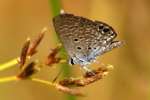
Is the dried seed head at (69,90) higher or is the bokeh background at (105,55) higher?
the dried seed head at (69,90)

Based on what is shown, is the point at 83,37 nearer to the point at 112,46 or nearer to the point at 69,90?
the point at 112,46

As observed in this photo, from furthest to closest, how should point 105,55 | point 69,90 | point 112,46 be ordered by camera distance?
point 105,55, point 112,46, point 69,90

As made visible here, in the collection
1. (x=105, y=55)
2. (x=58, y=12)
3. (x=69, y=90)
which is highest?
(x=58, y=12)

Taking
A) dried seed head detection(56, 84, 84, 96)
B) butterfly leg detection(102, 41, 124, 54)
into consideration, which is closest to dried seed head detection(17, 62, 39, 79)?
dried seed head detection(56, 84, 84, 96)

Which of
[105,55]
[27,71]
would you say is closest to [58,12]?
[27,71]

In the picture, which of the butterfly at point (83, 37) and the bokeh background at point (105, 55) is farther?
the bokeh background at point (105, 55)

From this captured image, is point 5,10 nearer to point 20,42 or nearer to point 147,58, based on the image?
point 20,42

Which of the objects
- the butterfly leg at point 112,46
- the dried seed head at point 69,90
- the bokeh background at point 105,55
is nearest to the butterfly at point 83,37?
the butterfly leg at point 112,46

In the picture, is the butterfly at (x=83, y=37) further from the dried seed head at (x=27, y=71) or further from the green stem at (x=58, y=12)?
the dried seed head at (x=27, y=71)

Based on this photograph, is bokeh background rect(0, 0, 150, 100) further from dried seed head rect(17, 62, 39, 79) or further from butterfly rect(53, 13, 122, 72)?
dried seed head rect(17, 62, 39, 79)
